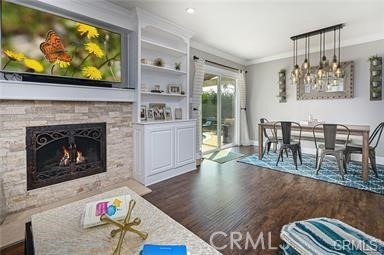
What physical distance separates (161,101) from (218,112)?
212 centimetres

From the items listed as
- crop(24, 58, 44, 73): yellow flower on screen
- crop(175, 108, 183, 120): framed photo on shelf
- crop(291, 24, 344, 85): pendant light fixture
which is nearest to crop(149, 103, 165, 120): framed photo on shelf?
crop(175, 108, 183, 120): framed photo on shelf

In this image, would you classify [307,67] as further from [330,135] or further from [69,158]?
[69,158]

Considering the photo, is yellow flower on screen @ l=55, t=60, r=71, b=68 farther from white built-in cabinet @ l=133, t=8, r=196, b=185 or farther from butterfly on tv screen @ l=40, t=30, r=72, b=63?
white built-in cabinet @ l=133, t=8, r=196, b=185

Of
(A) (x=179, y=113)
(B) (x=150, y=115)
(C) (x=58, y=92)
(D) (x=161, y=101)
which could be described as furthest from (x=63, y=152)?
(A) (x=179, y=113)

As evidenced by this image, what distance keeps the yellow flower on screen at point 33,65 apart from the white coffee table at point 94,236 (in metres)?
1.81

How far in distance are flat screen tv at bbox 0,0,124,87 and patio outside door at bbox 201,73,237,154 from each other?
2.71 m

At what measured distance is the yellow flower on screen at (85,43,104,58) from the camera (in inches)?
108

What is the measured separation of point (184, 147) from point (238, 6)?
2426 mm

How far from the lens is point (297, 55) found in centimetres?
528

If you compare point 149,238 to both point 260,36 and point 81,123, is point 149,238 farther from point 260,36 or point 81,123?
point 260,36

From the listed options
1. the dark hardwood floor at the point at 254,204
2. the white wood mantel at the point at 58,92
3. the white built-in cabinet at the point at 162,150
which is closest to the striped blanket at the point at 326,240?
the dark hardwood floor at the point at 254,204

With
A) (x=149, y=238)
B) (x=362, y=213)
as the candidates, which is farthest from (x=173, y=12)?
(x=362, y=213)

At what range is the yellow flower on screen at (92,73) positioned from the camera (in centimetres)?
272

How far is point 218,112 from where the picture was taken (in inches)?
221
